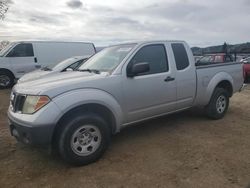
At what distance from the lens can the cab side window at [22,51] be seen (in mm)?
12492

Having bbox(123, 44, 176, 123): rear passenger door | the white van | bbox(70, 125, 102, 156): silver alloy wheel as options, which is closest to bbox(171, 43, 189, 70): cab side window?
bbox(123, 44, 176, 123): rear passenger door

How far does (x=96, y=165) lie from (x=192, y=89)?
2564 millimetres

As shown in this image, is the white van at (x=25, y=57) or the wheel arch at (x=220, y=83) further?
the white van at (x=25, y=57)

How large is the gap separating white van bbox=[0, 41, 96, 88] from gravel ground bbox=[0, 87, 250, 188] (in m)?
7.22

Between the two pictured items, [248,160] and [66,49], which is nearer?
[248,160]

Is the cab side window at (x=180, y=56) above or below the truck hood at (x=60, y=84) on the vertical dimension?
above

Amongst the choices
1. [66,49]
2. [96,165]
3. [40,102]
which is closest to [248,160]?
[96,165]

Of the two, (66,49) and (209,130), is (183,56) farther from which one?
(66,49)

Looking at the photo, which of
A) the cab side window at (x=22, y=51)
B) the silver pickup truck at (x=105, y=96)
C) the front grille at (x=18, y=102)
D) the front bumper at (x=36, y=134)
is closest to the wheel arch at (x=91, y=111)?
the silver pickup truck at (x=105, y=96)

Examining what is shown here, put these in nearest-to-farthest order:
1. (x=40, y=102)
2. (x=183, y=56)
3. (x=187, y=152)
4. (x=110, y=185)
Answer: (x=110, y=185), (x=40, y=102), (x=187, y=152), (x=183, y=56)

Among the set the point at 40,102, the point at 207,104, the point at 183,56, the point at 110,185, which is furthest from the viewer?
the point at 207,104

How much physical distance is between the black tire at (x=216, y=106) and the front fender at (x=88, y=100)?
2.57 metres

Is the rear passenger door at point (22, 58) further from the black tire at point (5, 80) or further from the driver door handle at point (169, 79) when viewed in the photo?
the driver door handle at point (169, 79)

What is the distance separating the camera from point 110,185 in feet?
11.5
